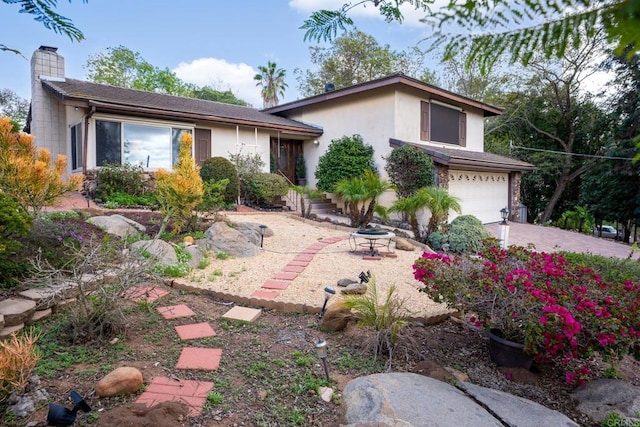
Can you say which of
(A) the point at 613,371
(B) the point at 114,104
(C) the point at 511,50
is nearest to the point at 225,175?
(B) the point at 114,104

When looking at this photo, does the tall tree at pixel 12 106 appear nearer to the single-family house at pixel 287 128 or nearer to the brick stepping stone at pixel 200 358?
the single-family house at pixel 287 128

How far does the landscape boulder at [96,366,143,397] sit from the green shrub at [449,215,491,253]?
724 cm

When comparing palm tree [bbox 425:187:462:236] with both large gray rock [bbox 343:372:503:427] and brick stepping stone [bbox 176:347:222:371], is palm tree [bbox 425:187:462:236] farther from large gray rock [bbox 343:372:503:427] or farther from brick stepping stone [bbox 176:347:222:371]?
brick stepping stone [bbox 176:347:222:371]

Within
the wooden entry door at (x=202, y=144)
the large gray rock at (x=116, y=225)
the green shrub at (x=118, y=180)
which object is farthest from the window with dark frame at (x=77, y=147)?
the large gray rock at (x=116, y=225)

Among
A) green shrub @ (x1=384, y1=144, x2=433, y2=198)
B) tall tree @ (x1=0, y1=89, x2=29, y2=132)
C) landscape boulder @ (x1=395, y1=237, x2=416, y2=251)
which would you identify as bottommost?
landscape boulder @ (x1=395, y1=237, x2=416, y2=251)

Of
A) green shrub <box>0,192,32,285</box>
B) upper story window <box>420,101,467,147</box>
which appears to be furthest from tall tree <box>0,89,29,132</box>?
green shrub <box>0,192,32,285</box>

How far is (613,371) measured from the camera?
3291 millimetres

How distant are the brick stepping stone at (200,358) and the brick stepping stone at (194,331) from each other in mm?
258

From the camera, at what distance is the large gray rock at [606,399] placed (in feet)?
9.21

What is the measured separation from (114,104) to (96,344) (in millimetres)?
8876

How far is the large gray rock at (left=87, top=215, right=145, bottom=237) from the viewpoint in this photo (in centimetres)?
642

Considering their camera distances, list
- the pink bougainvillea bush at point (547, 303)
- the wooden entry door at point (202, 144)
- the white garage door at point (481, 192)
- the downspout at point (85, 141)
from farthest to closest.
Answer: the white garage door at point (481, 192) → the wooden entry door at point (202, 144) → the downspout at point (85, 141) → the pink bougainvillea bush at point (547, 303)

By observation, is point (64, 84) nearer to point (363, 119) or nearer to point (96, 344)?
point (363, 119)

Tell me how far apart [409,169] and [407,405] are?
991 centimetres
